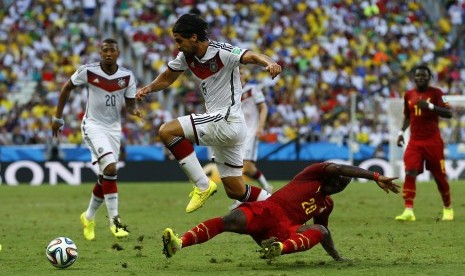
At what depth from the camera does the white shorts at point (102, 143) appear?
14211 millimetres

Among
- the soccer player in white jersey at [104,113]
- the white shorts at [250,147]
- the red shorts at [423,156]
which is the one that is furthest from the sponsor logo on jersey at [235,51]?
the white shorts at [250,147]

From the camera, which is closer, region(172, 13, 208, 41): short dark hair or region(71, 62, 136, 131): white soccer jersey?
region(172, 13, 208, 41): short dark hair

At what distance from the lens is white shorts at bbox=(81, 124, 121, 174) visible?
14.2 meters

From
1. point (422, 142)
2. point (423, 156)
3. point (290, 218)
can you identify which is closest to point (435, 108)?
point (422, 142)

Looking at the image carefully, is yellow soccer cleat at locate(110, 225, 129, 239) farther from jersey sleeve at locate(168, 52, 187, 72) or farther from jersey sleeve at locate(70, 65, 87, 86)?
jersey sleeve at locate(168, 52, 187, 72)

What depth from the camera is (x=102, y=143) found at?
46.9 feet

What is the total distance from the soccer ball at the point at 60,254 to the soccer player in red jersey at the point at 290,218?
42.3 inches

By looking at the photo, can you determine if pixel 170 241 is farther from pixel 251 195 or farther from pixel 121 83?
pixel 121 83

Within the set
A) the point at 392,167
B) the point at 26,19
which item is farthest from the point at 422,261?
the point at 26,19

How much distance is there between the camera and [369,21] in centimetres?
3856

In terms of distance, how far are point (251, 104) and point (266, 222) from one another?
29.2 ft

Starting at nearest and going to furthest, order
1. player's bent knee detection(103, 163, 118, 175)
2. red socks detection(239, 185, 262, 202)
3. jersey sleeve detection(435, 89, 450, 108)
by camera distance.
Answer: red socks detection(239, 185, 262, 202), player's bent knee detection(103, 163, 118, 175), jersey sleeve detection(435, 89, 450, 108)

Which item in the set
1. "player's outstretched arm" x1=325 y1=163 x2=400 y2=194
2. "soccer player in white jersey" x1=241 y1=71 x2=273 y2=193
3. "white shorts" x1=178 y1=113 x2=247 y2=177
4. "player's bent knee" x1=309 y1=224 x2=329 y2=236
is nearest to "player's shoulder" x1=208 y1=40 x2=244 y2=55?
"white shorts" x1=178 y1=113 x2=247 y2=177

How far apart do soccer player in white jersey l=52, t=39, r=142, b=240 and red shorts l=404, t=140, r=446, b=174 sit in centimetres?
484
